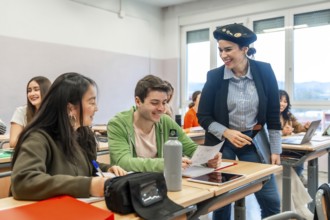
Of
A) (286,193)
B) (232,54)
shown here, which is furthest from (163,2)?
(232,54)

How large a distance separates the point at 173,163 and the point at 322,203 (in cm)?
53

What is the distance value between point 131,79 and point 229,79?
14.9ft

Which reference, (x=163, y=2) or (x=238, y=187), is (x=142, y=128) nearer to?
(x=238, y=187)

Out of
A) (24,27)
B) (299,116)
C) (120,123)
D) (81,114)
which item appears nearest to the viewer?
(81,114)

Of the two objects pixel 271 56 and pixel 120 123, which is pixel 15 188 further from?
pixel 271 56

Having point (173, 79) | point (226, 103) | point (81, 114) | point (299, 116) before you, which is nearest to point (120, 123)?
point (81, 114)

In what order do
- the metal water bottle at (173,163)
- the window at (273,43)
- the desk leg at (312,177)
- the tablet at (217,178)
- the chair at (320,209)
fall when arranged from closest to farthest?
the chair at (320,209) → the metal water bottle at (173,163) → the tablet at (217,178) → the desk leg at (312,177) → the window at (273,43)

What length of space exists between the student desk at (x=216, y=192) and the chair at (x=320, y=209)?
0.32 m

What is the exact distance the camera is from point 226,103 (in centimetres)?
190

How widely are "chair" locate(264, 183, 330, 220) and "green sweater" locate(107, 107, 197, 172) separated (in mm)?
611

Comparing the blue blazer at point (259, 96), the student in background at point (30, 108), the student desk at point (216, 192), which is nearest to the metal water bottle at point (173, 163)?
the student desk at point (216, 192)

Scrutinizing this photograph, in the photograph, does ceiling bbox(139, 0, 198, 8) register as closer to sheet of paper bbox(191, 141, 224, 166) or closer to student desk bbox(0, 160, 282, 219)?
student desk bbox(0, 160, 282, 219)

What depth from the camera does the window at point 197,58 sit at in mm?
6500

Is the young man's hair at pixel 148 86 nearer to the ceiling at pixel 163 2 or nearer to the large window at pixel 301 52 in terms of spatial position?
the large window at pixel 301 52
